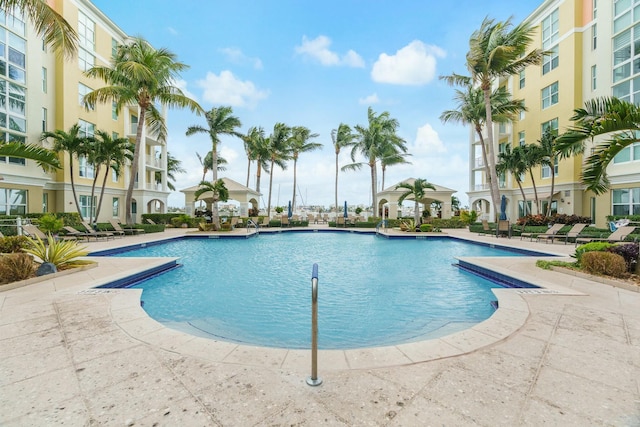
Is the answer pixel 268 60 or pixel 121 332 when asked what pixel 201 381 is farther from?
pixel 268 60

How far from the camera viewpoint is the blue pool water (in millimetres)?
4598

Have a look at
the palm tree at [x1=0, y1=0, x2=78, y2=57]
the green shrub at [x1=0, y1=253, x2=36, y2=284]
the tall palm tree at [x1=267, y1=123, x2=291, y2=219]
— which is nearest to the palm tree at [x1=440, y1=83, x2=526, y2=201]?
the tall palm tree at [x1=267, y1=123, x2=291, y2=219]

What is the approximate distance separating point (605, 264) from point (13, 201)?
24623mm

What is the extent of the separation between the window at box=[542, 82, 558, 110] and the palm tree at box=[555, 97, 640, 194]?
1898 centimetres

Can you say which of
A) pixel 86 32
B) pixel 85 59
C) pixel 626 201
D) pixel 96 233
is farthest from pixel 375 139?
pixel 86 32

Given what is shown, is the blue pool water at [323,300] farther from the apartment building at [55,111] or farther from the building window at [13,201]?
the apartment building at [55,111]

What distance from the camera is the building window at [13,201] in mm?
15945

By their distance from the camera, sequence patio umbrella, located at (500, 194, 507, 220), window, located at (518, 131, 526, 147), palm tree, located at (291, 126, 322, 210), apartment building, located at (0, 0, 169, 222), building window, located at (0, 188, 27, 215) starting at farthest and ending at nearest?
palm tree, located at (291, 126, 322, 210), window, located at (518, 131, 526, 147), patio umbrella, located at (500, 194, 507, 220), apartment building, located at (0, 0, 169, 222), building window, located at (0, 188, 27, 215)

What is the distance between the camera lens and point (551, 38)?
2180cm

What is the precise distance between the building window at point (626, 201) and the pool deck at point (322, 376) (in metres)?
18.1

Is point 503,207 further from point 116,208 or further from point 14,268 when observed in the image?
point 116,208

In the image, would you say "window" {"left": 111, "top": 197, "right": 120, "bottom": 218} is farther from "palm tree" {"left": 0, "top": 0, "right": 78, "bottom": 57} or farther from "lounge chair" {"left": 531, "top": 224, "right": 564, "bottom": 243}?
"lounge chair" {"left": 531, "top": 224, "right": 564, "bottom": 243}

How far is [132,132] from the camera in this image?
25.5 metres

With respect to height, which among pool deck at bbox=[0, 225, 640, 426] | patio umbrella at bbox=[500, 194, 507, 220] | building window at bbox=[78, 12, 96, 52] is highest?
building window at bbox=[78, 12, 96, 52]
